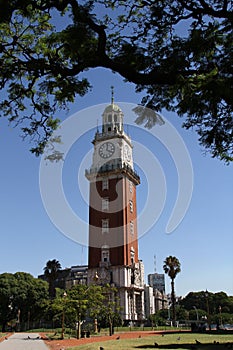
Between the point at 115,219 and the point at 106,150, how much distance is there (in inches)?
452

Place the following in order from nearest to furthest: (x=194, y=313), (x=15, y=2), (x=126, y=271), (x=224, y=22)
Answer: (x=15, y=2) < (x=224, y=22) < (x=126, y=271) < (x=194, y=313)

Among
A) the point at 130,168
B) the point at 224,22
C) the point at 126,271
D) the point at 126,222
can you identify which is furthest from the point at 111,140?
the point at 224,22

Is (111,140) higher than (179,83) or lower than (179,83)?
higher

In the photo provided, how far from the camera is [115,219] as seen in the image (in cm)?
5628

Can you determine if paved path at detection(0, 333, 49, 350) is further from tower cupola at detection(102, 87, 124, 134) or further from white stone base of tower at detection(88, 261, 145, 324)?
tower cupola at detection(102, 87, 124, 134)

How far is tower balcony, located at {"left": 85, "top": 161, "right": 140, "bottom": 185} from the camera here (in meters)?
57.9

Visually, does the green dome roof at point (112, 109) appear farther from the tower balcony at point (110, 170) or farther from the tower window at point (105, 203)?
the tower window at point (105, 203)

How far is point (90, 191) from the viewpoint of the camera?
5969 centimetres

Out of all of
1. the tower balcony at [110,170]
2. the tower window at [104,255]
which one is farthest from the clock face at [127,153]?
the tower window at [104,255]

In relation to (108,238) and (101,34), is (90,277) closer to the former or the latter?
(108,238)

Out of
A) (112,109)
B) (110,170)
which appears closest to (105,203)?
(110,170)

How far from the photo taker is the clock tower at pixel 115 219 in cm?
5375

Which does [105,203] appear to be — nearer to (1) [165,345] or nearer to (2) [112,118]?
(2) [112,118]

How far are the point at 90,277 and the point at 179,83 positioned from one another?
49.5 m
